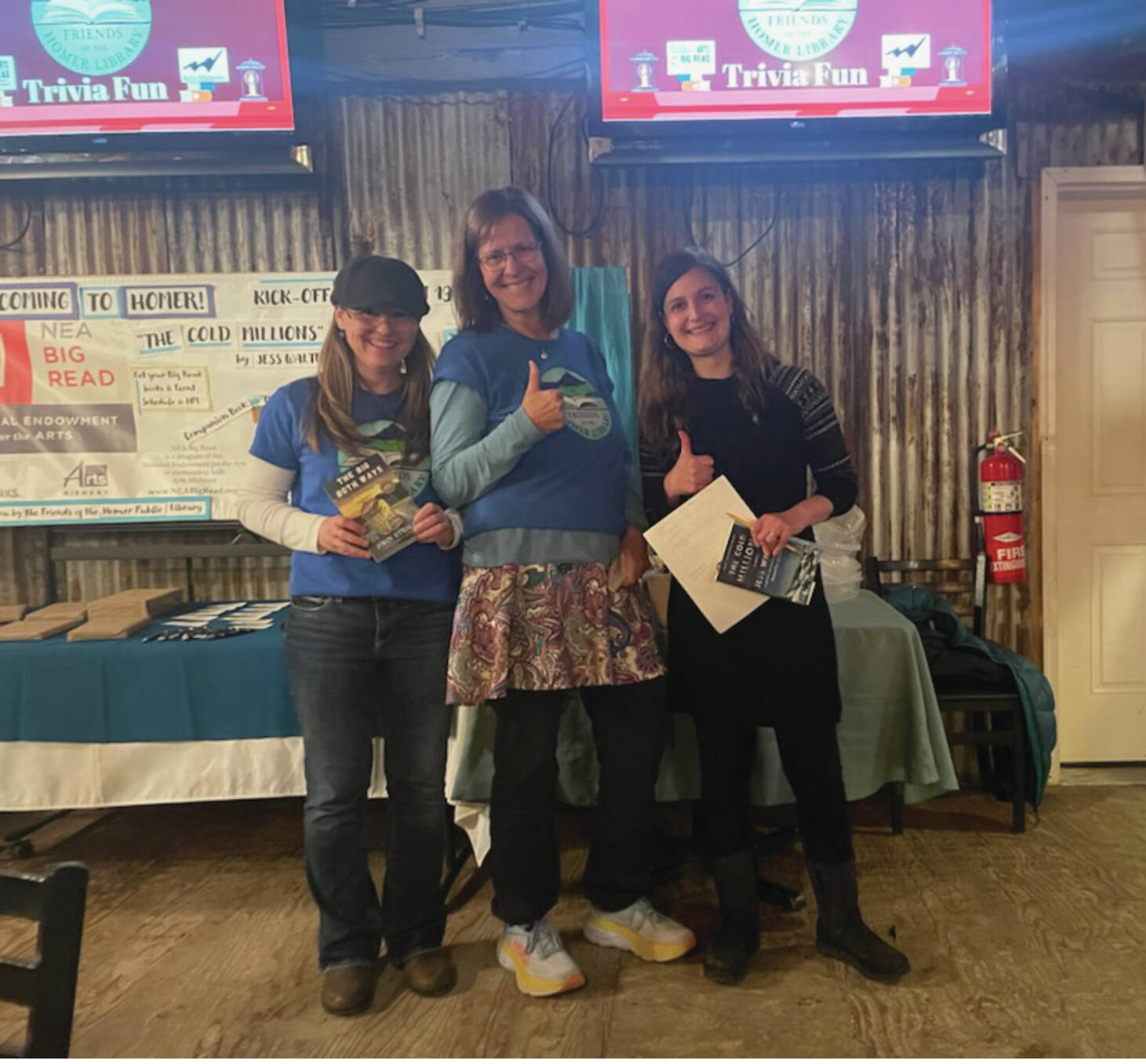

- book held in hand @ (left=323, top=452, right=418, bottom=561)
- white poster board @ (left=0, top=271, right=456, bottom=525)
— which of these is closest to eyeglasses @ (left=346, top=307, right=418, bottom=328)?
book held in hand @ (left=323, top=452, right=418, bottom=561)

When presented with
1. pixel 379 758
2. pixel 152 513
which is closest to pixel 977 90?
pixel 379 758

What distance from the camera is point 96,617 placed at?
285 cm

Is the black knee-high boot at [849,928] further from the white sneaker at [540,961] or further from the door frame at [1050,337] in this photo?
the door frame at [1050,337]

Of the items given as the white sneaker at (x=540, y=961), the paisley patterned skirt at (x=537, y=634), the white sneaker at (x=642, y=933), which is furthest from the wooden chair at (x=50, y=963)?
the white sneaker at (x=642, y=933)

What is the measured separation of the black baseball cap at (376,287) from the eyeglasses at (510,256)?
0.18 metres

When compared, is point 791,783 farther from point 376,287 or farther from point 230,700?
point 230,700

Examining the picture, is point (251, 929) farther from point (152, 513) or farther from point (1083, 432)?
point (1083, 432)

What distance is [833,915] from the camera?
2.04 m

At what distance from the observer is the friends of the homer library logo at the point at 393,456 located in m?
1.95

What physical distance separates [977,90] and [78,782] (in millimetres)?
3618

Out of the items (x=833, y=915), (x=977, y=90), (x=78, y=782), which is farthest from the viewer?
(x=977, y=90)

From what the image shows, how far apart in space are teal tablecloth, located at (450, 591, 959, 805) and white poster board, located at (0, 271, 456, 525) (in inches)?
64.7

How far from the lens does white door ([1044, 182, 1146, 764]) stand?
3.35 m

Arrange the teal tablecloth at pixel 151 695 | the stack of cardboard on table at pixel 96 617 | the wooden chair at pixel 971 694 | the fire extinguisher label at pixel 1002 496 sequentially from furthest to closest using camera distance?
the fire extinguisher label at pixel 1002 496, the wooden chair at pixel 971 694, the stack of cardboard on table at pixel 96 617, the teal tablecloth at pixel 151 695
